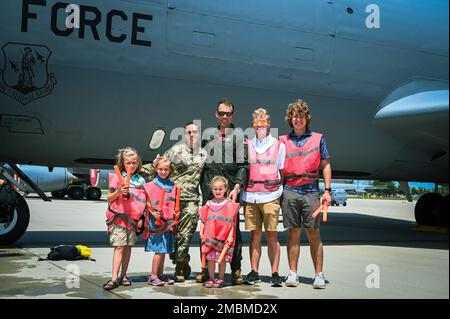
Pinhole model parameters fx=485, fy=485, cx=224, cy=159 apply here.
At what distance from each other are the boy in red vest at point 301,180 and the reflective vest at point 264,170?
106 mm

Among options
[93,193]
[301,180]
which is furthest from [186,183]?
[93,193]

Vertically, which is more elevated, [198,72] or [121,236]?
[198,72]

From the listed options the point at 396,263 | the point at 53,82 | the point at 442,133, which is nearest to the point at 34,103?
the point at 53,82

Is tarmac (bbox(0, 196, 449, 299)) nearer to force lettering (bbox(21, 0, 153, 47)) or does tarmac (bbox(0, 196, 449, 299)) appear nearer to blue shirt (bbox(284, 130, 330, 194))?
blue shirt (bbox(284, 130, 330, 194))

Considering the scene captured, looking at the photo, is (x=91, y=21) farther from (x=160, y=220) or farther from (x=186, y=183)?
(x=160, y=220)

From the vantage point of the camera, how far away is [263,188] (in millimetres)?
4812

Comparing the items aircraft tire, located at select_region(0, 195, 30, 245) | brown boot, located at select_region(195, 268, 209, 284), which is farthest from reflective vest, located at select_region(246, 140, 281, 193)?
aircraft tire, located at select_region(0, 195, 30, 245)

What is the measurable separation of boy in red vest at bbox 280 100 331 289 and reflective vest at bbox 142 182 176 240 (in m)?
1.10

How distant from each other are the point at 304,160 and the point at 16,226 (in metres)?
4.98

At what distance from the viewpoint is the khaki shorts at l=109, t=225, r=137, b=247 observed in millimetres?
4530

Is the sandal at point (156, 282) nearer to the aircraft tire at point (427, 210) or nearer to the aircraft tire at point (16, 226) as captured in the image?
the aircraft tire at point (16, 226)

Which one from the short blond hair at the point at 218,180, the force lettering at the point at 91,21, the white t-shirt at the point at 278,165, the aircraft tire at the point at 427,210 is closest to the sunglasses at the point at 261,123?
the white t-shirt at the point at 278,165

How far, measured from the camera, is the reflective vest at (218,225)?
4605 mm
